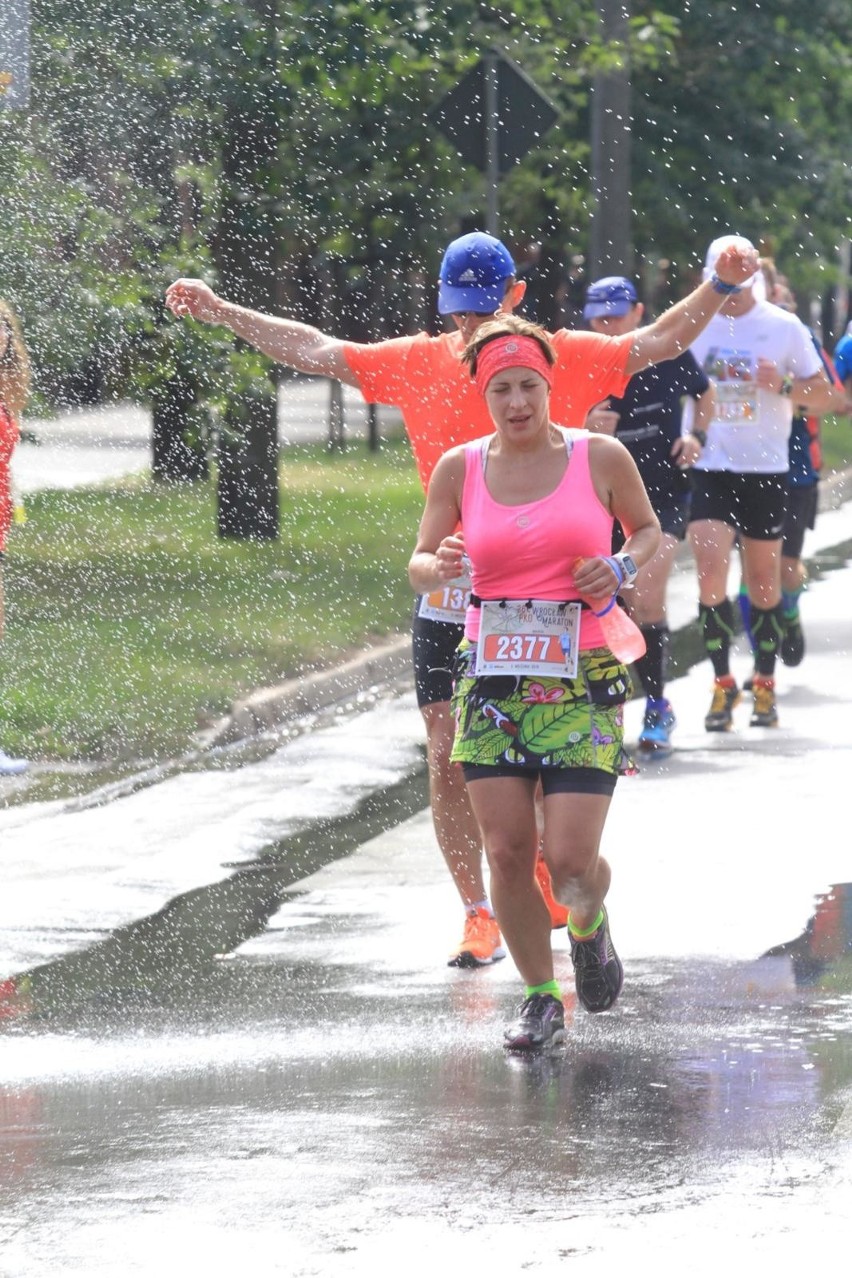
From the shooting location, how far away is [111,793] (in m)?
9.97

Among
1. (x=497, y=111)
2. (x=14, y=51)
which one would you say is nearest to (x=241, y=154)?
(x=497, y=111)

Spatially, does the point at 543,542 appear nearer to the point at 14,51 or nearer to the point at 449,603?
the point at 449,603

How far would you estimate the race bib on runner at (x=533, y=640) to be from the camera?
6.09m

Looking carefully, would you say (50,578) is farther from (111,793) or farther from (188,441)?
(111,793)

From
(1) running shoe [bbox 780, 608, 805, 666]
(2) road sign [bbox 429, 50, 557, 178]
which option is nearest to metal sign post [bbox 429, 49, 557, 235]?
(2) road sign [bbox 429, 50, 557, 178]

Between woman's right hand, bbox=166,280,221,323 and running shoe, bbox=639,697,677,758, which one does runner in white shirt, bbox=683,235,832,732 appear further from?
woman's right hand, bbox=166,280,221,323

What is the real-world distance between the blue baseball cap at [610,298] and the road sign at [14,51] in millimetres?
4306

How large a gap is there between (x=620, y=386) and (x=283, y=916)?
Result: 1.95 metres

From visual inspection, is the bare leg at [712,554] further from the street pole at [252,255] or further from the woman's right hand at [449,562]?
the street pole at [252,255]

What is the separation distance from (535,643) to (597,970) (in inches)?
32.9

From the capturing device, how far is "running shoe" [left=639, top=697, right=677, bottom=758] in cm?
1063

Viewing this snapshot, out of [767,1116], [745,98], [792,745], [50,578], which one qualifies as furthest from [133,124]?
[745,98]

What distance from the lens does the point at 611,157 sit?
67.6 ft

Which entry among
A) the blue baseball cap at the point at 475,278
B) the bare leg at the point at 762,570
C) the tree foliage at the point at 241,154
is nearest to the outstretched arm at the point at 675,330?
the blue baseball cap at the point at 475,278
